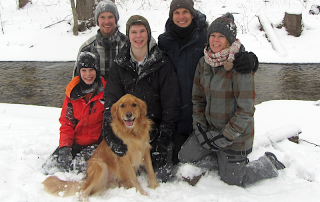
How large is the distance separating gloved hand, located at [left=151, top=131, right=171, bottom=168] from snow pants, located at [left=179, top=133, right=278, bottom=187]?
196 millimetres

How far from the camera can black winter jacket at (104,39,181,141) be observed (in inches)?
101

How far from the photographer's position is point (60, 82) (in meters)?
6.60

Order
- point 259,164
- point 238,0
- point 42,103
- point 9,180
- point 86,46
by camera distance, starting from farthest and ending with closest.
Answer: point 238,0
point 42,103
point 86,46
point 259,164
point 9,180

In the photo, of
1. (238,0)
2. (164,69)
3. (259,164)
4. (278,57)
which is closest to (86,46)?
(164,69)

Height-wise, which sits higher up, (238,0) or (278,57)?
(238,0)

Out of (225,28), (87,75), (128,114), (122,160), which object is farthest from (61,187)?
(225,28)

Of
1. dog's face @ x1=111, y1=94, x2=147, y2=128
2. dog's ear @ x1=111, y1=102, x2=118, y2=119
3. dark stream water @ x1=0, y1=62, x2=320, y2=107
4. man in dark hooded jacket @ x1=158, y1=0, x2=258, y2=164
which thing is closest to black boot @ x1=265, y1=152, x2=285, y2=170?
man in dark hooded jacket @ x1=158, y1=0, x2=258, y2=164

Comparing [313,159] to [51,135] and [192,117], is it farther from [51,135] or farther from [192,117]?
[51,135]

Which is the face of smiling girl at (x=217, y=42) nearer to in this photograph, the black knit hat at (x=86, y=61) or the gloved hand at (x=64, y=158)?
the black knit hat at (x=86, y=61)

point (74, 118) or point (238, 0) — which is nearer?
point (74, 118)

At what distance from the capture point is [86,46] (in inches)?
132

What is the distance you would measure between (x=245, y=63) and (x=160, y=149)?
4.46 feet

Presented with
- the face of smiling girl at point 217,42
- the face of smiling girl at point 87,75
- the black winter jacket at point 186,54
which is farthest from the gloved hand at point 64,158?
the face of smiling girl at point 217,42

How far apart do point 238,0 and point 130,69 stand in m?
12.4
